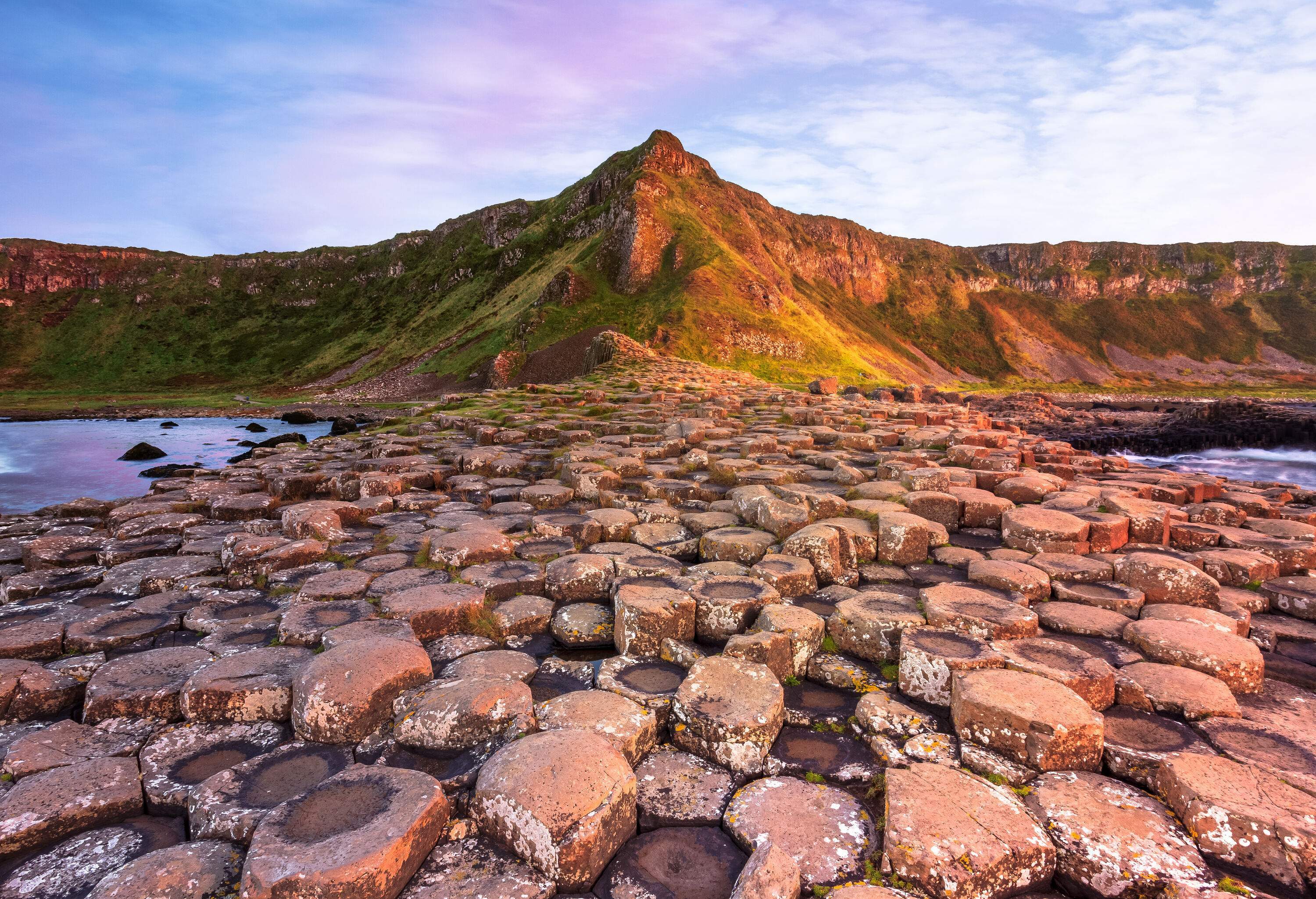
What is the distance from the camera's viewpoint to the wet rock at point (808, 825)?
227cm

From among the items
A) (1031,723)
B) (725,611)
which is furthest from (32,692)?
(1031,723)

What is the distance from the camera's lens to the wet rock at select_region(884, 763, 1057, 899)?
2146mm

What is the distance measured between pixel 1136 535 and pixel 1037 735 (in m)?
4.19

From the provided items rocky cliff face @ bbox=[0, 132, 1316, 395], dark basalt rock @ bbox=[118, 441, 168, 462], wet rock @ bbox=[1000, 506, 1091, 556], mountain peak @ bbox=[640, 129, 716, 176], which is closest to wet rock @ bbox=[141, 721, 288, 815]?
wet rock @ bbox=[1000, 506, 1091, 556]

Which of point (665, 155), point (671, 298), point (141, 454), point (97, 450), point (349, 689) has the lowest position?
point (97, 450)

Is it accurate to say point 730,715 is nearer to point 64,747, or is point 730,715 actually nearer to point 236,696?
point 236,696

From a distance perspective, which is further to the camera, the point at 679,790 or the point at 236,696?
the point at 236,696

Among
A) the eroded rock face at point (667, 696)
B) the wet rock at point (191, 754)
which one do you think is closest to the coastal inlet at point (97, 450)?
the eroded rock face at point (667, 696)

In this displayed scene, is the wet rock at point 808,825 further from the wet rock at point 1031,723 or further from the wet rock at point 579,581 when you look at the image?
the wet rock at point 579,581

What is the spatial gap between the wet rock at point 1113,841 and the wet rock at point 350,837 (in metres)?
2.54

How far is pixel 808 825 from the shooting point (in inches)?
97.5

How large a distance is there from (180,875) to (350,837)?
64cm

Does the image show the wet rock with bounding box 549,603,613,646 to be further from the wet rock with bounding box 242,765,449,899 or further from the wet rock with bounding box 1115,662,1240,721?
the wet rock with bounding box 1115,662,1240,721

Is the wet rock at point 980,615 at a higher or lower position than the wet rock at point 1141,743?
higher
